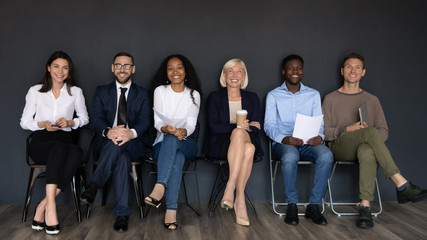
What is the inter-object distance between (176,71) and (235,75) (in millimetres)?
603

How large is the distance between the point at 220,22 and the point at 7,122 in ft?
8.26

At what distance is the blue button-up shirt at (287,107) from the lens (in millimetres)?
4090

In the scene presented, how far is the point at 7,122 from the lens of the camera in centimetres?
414

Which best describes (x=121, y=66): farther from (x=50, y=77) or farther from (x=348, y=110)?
(x=348, y=110)

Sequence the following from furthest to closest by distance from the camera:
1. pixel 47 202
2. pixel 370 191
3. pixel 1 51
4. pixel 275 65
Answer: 1. pixel 275 65
2. pixel 1 51
3. pixel 370 191
4. pixel 47 202

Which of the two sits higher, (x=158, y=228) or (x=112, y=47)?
(x=112, y=47)

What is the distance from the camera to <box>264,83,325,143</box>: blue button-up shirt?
4.09 m

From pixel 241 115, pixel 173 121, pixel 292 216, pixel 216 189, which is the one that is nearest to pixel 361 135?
pixel 292 216

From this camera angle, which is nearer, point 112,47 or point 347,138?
point 347,138

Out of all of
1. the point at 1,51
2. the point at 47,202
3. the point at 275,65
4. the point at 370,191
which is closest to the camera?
the point at 47,202

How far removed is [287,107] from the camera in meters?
4.11

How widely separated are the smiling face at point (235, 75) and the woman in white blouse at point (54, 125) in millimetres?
1485

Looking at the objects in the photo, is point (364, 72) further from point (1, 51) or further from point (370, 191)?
point (1, 51)

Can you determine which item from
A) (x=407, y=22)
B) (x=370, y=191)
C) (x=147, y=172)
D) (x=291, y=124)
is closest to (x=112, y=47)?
(x=147, y=172)
